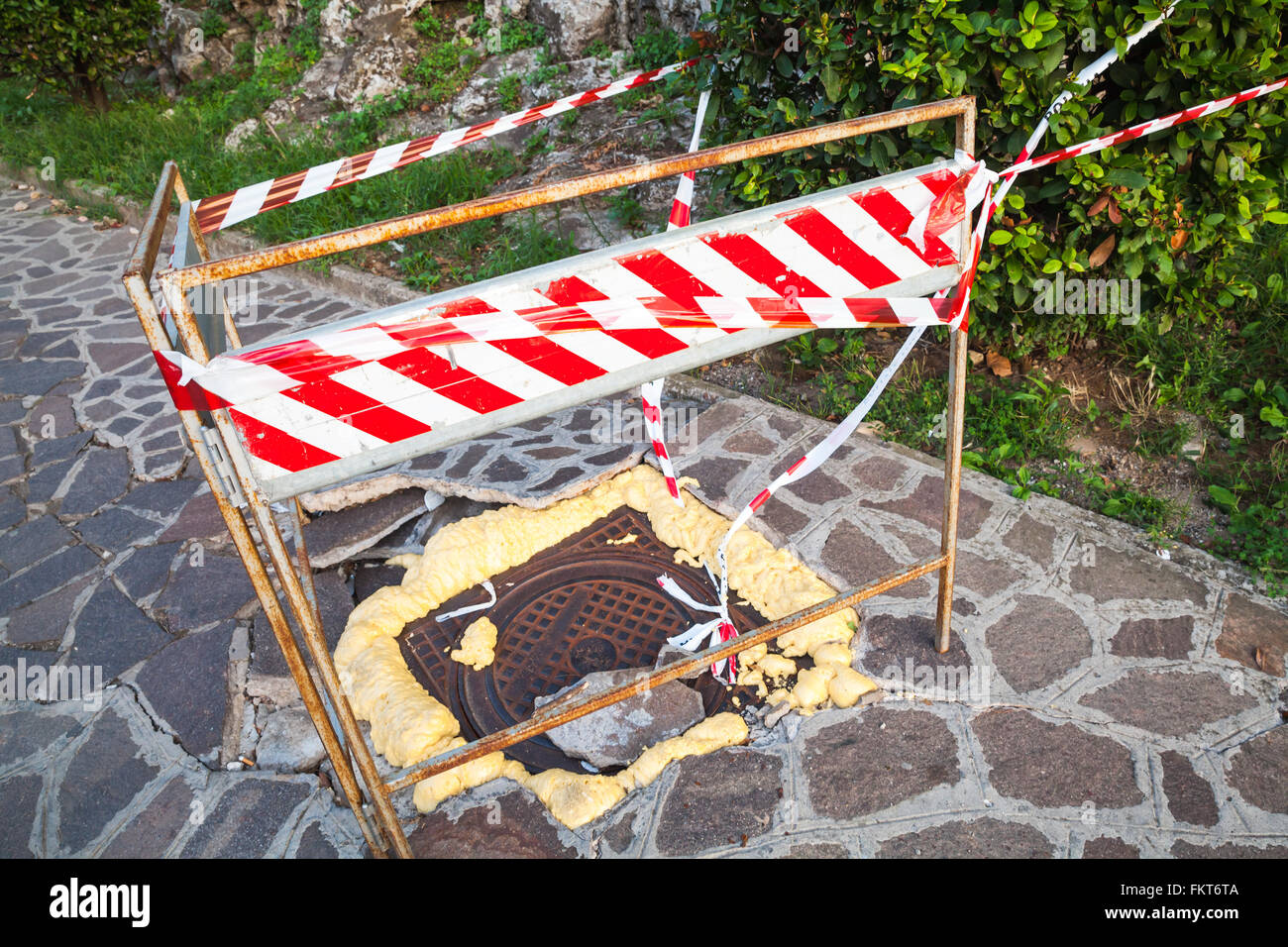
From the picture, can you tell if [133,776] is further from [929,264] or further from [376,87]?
[376,87]

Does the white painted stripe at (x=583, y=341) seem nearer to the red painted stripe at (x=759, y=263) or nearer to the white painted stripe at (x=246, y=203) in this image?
the red painted stripe at (x=759, y=263)

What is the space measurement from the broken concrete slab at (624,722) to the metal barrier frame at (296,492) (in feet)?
1.23

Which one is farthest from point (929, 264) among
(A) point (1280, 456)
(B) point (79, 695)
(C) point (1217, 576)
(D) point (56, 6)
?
(D) point (56, 6)

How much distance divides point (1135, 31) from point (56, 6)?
32.3 feet

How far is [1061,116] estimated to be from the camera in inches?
114

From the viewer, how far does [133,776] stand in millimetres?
2398

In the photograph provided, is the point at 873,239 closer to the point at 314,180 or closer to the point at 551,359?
the point at 551,359

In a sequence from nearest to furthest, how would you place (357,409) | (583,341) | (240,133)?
(357,409) < (583,341) < (240,133)

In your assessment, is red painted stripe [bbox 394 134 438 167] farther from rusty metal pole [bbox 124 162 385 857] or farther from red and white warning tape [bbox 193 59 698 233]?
rusty metal pole [bbox 124 162 385 857]

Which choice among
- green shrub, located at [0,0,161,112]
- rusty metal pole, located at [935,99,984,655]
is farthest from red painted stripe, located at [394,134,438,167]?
A: green shrub, located at [0,0,161,112]

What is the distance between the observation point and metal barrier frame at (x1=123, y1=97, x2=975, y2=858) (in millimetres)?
1428

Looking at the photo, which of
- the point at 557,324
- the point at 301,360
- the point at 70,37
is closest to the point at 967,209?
the point at 557,324

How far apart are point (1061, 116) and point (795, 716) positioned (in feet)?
7.36

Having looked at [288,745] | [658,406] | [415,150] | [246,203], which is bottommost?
[288,745]
